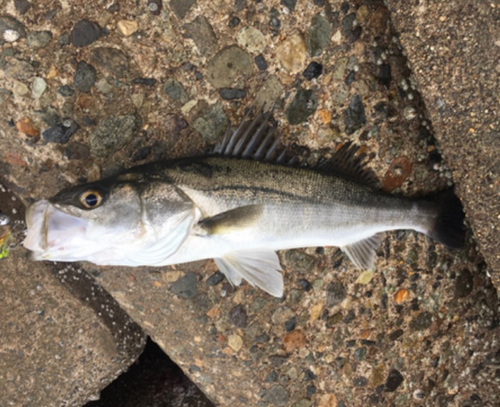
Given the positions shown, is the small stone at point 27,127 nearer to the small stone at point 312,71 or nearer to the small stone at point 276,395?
the small stone at point 312,71

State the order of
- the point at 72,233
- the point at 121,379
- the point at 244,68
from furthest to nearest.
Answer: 1. the point at 121,379
2. the point at 244,68
3. the point at 72,233

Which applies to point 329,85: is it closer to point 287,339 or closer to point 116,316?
point 287,339

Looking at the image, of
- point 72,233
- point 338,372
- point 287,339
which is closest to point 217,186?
point 72,233

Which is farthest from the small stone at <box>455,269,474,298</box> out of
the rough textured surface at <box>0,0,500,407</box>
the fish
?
the fish

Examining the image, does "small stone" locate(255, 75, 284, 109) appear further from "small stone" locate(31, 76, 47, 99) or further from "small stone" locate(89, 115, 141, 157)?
"small stone" locate(31, 76, 47, 99)

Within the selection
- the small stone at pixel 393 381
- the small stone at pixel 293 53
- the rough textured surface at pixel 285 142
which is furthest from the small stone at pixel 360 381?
the small stone at pixel 293 53
